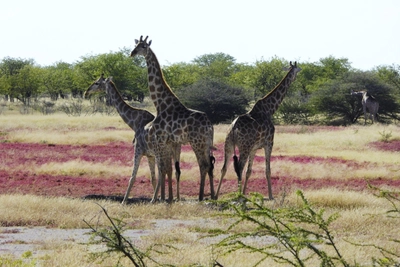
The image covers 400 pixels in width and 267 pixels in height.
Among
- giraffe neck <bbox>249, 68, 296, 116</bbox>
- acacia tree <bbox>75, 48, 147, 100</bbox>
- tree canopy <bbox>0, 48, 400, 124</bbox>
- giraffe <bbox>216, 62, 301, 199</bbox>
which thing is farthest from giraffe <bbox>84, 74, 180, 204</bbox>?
acacia tree <bbox>75, 48, 147, 100</bbox>

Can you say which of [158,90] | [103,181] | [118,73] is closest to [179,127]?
[158,90]

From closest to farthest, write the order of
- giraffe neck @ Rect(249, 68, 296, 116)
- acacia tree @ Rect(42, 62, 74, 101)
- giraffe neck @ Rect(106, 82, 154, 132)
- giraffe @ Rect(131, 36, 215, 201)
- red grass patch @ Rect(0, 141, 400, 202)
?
1. giraffe @ Rect(131, 36, 215, 201)
2. giraffe neck @ Rect(106, 82, 154, 132)
3. giraffe neck @ Rect(249, 68, 296, 116)
4. red grass patch @ Rect(0, 141, 400, 202)
5. acacia tree @ Rect(42, 62, 74, 101)

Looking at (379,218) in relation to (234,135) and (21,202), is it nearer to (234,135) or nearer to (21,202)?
(234,135)

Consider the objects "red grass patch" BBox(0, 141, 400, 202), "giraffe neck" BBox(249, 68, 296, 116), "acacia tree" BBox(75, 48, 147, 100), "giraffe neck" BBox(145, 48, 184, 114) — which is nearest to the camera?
"giraffe neck" BBox(145, 48, 184, 114)

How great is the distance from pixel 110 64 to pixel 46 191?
4980 centimetres

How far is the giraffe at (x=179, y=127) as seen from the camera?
13.7 m

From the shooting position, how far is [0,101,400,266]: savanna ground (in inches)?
368

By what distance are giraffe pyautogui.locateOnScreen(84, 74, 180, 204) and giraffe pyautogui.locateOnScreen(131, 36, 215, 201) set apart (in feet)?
1.40

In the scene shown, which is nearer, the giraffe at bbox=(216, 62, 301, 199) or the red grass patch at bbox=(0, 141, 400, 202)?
the giraffe at bbox=(216, 62, 301, 199)

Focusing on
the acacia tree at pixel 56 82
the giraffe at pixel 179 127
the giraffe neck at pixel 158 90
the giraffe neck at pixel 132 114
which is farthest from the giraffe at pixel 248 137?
the acacia tree at pixel 56 82

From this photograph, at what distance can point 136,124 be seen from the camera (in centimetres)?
1557

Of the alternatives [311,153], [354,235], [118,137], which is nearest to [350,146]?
[311,153]

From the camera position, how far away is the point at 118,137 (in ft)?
93.9

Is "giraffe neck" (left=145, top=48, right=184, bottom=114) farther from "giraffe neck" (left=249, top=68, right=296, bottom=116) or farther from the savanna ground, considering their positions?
the savanna ground
